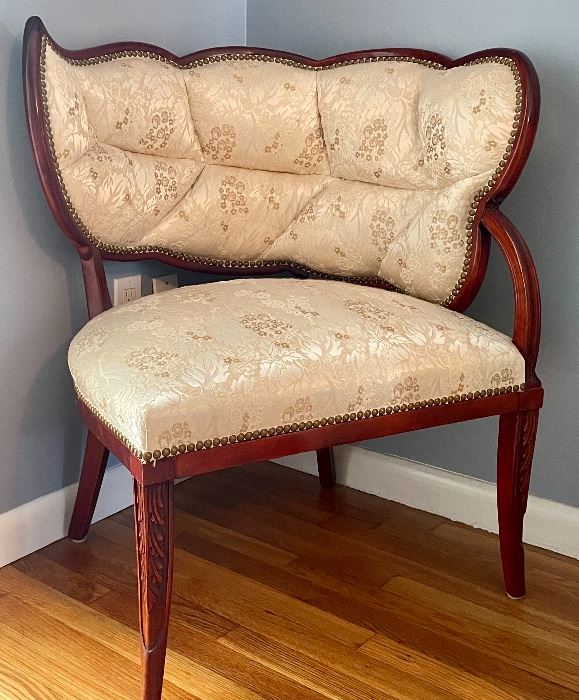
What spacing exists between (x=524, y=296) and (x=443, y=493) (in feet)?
1.89

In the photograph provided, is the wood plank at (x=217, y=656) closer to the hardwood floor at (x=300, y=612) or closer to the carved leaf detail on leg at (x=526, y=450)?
the hardwood floor at (x=300, y=612)

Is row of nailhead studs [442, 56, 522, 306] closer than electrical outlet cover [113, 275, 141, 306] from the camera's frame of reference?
Yes

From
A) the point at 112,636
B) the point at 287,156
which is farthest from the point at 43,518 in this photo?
the point at 287,156

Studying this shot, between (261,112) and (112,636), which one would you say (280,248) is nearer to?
(261,112)

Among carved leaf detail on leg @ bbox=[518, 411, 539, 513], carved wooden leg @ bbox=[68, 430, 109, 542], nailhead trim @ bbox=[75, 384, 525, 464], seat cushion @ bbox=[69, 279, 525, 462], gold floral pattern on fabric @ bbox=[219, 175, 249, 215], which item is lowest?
carved wooden leg @ bbox=[68, 430, 109, 542]

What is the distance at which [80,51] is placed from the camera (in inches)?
60.1

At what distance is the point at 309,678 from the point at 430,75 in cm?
100

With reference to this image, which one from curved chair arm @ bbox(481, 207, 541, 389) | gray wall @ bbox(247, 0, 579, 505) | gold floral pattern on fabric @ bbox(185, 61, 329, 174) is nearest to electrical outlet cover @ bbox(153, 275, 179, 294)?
gold floral pattern on fabric @ bbox(185, 61, 329, 174)

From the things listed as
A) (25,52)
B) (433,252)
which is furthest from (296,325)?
(25,52)

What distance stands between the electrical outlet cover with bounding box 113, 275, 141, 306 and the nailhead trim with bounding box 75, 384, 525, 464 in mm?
386

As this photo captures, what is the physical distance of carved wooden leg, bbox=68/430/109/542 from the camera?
1.59m

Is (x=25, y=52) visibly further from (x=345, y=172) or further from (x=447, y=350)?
(x=447, y=350)

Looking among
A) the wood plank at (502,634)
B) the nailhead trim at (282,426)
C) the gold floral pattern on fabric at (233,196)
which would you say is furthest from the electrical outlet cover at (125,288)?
the wood plank at (502,634)

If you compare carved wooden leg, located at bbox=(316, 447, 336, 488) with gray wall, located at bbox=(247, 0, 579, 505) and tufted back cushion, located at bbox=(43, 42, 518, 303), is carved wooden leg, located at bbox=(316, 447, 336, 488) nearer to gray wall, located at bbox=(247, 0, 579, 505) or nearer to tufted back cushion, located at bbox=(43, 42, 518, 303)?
gray wall, located at bbox=(247, 0, 579, 505)
